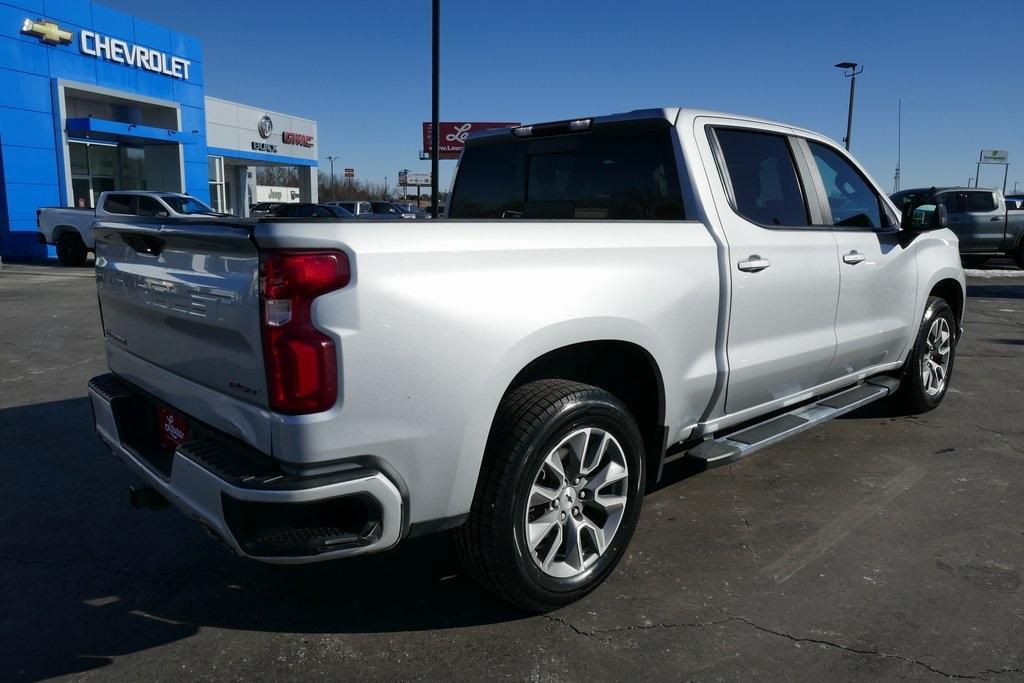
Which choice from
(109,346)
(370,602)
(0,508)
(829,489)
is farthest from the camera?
(829,489)

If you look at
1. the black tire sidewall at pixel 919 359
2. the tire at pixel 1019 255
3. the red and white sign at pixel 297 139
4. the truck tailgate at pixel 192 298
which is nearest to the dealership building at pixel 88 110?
the red and white sign at pixel 297 139

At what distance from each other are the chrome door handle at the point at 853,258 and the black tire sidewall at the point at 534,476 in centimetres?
188

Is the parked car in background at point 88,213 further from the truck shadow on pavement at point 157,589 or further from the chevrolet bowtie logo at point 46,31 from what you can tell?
the truck shadow on pavement at point 157,589

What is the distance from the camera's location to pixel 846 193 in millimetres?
4480

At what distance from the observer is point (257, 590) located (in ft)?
10.2

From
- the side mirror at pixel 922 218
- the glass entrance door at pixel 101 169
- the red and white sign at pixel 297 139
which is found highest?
the red and white sign at pixel 297 139

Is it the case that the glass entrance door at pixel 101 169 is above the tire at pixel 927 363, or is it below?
above

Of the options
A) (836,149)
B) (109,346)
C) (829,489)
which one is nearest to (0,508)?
(109,346)

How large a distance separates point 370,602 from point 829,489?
8.52 ft

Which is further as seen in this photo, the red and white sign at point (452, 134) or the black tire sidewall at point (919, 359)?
the red and white sign at point (452, 134)

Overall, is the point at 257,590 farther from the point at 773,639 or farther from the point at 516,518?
the point at 773,639

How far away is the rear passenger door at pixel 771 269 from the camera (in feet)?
11.4

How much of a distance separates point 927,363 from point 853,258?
1737 millimetres

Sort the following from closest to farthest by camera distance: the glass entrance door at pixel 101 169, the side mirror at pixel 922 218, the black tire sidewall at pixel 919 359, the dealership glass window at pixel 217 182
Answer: the side mirror at pixel 922 218 → the black tire sidewall at pixel 919 359 → the glass entrance door at pixel 101 169 → the dealership glass window at pixel 217 182
